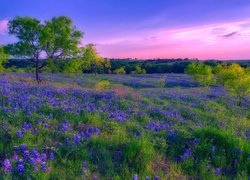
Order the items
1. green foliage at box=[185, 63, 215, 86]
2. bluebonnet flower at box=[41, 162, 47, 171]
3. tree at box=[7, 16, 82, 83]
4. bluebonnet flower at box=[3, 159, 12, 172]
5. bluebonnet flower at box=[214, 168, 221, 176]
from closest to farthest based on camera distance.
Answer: bluebonnet flower at box=[3, 159, 12, 172] → bluebonnet flower at box=[41, 162, 47, 171] → bluebonnet flower at box=[214, 168, 221, 176] → tree at box=[7, 16, 82, 83] → green foliage at box=[185, 63, 215, 86]

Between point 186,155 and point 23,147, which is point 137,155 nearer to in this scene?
point 186,155

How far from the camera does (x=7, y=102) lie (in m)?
6.75

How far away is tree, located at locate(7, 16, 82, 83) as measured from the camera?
765 inches

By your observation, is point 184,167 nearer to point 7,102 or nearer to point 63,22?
point 7,102

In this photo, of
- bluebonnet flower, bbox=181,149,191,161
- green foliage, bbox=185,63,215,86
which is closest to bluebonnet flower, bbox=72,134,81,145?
bluebonnet flower, bbox=181,149,191,161

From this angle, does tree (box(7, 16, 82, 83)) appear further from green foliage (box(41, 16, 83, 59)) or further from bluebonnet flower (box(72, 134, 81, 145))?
bluebonnet flower (box(72, 134, 81, 145))

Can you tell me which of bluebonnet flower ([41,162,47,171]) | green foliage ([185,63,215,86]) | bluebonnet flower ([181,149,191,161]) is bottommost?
green foliage ([185,63,215,86])

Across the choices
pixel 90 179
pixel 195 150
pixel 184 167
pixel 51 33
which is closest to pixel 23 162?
pixel 90 179

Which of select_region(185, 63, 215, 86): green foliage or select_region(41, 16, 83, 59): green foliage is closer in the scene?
select_region(41, 16, 83, 59): green foliage

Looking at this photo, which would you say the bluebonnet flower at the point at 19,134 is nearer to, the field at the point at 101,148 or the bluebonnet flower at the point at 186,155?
the field at the point at 101,148

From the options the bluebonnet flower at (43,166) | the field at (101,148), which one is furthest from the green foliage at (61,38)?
the bluebonnet flower at (43,166)

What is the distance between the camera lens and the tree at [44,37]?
1944cm

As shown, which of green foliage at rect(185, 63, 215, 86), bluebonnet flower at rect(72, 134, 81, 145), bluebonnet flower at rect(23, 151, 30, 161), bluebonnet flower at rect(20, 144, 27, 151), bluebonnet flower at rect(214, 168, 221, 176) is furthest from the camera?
green foliage at rect(185, 63, 215, 86)

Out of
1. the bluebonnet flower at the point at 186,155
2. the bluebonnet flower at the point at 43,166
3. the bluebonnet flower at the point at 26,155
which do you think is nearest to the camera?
the bluebonnet flower at the point at 43,166
